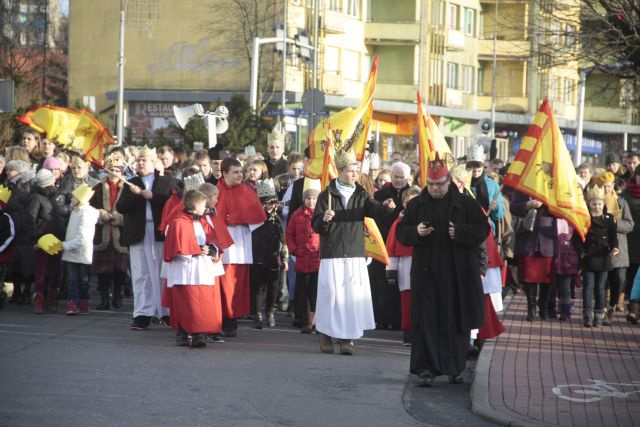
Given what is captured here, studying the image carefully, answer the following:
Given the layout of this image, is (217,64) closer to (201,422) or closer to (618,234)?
(618,234)

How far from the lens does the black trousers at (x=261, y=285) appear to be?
1616cm

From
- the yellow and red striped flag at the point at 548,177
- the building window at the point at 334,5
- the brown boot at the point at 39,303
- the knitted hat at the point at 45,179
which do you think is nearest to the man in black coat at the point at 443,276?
the yellow and red striped flag at the point at 548,177

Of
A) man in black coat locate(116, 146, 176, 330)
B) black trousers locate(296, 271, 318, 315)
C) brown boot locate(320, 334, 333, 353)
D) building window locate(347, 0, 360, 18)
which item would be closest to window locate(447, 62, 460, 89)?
building window locate(347, 0, 360, 18)

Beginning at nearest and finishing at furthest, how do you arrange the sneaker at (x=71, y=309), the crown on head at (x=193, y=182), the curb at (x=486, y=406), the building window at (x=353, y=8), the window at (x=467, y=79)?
the curb at (x=486, y=406), the crown on head at (x=193, y=182), the sneaker at (x=71, y=309), the building window at (x=353, y=8), the window at (x=467, y=79)

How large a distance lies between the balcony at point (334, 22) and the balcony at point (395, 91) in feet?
15.9

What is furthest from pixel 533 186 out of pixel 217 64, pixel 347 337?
pixel 217 64

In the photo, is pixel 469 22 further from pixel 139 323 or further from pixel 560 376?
pixel 560 376

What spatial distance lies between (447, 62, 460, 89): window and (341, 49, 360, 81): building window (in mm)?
8121

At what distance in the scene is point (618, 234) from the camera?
17.8m

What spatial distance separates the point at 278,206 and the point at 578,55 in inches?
355

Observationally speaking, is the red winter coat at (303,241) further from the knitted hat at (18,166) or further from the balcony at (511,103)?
the balcony at (511,103)

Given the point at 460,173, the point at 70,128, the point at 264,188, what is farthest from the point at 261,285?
the point at 70,128

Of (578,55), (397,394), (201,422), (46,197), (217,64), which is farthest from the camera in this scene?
(217,64)

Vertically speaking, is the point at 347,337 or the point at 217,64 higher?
the point at 217,64
